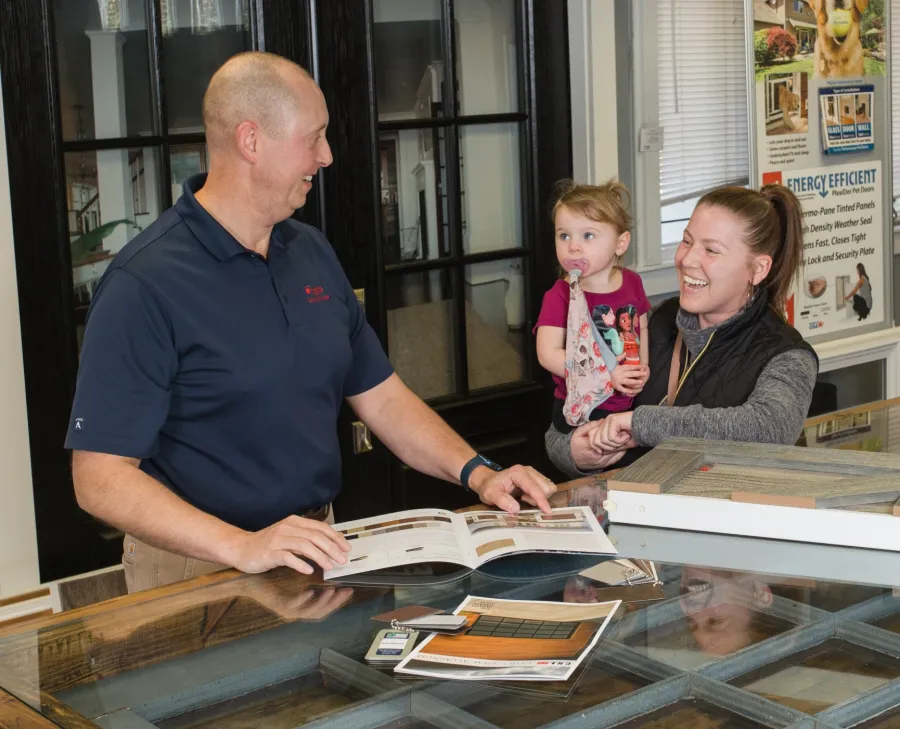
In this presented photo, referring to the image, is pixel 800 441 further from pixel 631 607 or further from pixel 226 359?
pixel 226 359

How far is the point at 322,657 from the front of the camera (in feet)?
4.59

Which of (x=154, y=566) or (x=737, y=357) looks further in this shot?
(x=737, y=357)

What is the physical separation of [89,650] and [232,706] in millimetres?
251

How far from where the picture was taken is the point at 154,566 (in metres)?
2.21

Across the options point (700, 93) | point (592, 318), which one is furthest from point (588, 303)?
point (700, 93)

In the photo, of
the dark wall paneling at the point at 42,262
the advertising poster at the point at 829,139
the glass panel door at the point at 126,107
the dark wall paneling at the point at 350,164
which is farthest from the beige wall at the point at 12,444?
the advertising poster at the point at 829,139

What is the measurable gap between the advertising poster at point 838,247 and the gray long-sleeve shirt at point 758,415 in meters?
2.06

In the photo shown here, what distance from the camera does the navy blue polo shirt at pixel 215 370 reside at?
197cm

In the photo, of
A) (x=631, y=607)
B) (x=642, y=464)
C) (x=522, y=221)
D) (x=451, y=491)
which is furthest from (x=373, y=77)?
(x=631, y=607)

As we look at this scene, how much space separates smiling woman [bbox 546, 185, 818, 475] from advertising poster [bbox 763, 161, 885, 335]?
1.86m

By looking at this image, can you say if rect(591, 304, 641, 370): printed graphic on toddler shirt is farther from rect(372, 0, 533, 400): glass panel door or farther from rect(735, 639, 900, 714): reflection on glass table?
rect(735, 639, 900, 714): reflection on glass table

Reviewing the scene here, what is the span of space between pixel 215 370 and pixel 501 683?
97 centimetres

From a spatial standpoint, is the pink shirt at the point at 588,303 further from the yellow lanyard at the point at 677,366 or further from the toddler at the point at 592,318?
the yellow lanyard at the point at 677,366

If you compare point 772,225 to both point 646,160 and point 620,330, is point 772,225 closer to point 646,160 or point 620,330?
point 620,330
